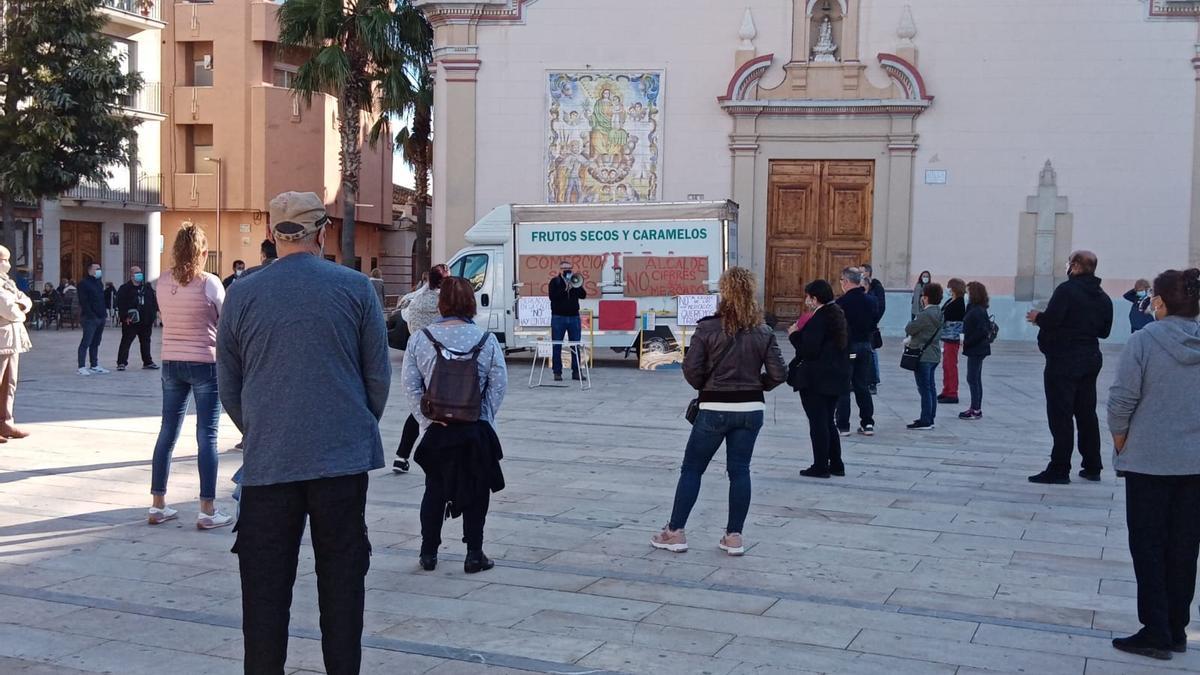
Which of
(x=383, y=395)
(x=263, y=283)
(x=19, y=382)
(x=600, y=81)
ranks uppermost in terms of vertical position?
(x=600, y=81)

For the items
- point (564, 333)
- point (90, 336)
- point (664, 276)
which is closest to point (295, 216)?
point (564, 333)

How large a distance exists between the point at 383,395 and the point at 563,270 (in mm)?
13609

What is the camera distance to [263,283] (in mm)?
4246

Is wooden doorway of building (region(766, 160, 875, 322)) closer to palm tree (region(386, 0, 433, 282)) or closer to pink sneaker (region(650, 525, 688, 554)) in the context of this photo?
palm tree (region(386, 0, 433, 282))

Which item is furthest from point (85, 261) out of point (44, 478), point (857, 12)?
point (44, 478)

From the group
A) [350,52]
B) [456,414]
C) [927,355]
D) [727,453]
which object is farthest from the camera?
[350,52]

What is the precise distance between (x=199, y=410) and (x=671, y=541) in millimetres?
3016

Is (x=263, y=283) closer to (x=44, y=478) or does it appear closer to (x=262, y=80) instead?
(x=44, y=478)

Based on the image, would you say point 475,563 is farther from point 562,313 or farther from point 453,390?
point 562,313

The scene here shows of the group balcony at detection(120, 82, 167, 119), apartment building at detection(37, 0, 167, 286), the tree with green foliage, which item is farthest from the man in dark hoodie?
balcony at detection(120, 82, 167, 119)

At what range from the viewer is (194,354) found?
7.65 meters

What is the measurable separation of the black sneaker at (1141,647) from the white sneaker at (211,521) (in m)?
5.18

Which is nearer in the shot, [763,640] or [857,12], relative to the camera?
[763,640]

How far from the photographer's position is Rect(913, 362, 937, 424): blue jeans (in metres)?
13.0
